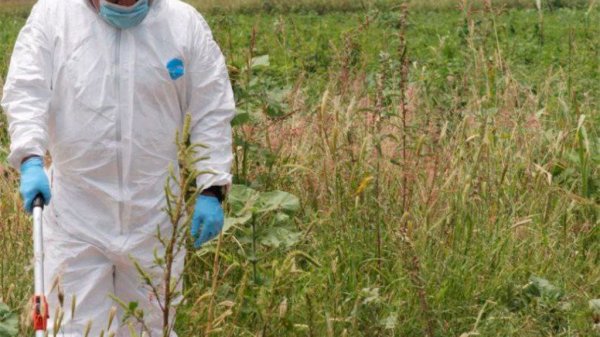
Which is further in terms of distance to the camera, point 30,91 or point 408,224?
point 408,224

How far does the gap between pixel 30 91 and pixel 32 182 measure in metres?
0.35

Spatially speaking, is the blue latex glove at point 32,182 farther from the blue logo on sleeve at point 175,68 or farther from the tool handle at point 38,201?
the blue logo on sleeve at point 175,68

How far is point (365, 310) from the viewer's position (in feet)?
13.9

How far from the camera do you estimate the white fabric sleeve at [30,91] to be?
361cm

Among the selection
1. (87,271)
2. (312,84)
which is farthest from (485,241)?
(312,84)

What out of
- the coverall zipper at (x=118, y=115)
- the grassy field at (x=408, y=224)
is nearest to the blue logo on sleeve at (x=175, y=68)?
the coverall zipper at (x=118, y=115)

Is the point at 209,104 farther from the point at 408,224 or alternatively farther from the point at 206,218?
the point at 408,224

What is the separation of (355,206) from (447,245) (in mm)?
399

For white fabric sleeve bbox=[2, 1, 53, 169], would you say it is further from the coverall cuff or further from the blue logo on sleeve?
the blue logo on sleeve

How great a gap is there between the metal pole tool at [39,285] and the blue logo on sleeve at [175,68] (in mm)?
676

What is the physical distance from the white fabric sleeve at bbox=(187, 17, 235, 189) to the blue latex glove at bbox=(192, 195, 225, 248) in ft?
0.27

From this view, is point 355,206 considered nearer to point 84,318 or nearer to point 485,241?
point 485,241

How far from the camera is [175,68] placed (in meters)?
3.96

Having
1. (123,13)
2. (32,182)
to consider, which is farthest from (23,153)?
(123,13)
